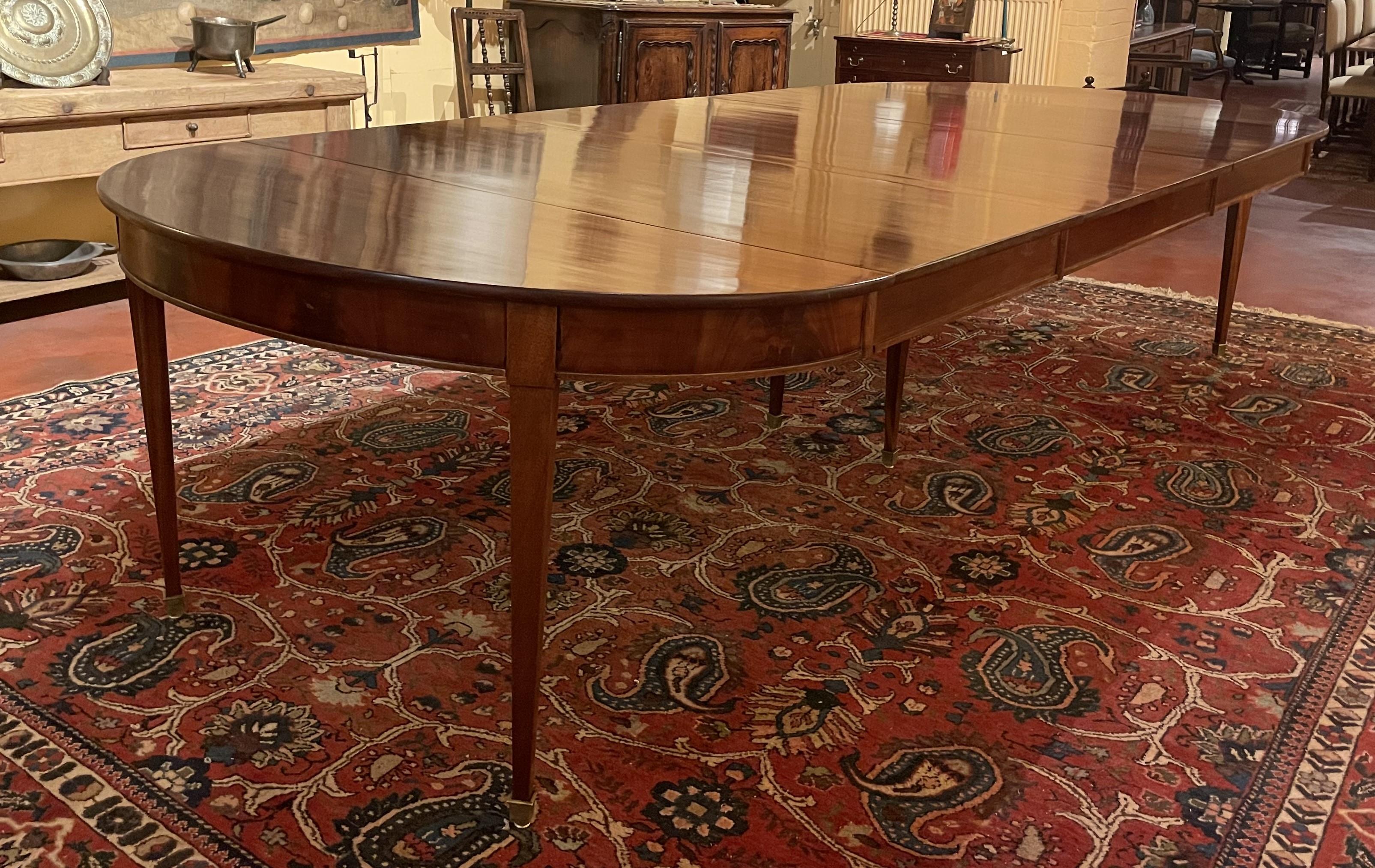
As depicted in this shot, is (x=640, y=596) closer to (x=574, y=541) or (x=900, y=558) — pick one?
(x=574, y=541)

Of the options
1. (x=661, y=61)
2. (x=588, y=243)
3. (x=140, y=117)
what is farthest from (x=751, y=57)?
(x=588, y=243)

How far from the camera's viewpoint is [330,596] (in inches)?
85.6

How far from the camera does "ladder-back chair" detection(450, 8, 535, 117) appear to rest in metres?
5.46

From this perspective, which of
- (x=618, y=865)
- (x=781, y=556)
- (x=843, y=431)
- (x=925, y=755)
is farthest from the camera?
(x=843, y=431)

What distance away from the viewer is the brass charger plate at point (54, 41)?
3.65 m

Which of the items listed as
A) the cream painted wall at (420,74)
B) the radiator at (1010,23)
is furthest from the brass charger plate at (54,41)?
the radiator at (1010,23)

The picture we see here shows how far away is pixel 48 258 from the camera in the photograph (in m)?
3.92

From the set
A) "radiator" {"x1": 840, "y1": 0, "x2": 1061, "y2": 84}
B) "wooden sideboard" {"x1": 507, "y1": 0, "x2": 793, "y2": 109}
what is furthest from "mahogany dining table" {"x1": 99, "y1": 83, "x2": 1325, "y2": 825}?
"radiator" {"x1": 840, "y1": 0, "x2": 1061, "y2": 84}

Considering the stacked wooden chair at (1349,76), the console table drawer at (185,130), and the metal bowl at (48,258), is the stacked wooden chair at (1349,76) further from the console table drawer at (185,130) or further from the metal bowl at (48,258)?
the metal bowl at (48,258)

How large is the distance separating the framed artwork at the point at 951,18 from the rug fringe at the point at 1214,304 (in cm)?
227

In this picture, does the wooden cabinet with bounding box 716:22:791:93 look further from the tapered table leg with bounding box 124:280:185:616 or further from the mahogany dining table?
the tapered table leg with bounding box 124:280:185:616

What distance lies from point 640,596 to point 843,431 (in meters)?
1.02

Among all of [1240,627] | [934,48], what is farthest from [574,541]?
[934,48]

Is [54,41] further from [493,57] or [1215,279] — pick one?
[1215,279]
